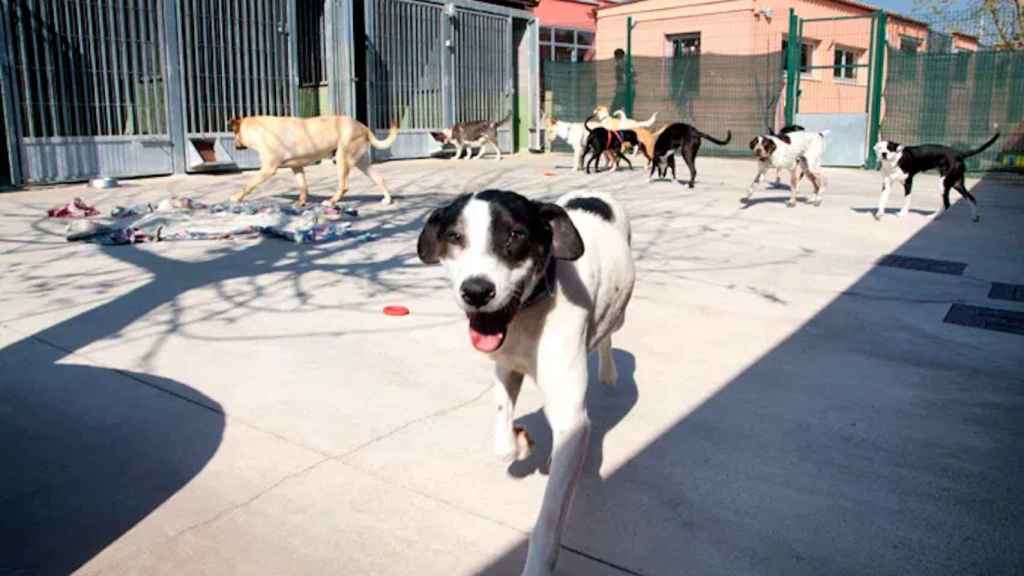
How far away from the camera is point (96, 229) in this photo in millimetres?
7238

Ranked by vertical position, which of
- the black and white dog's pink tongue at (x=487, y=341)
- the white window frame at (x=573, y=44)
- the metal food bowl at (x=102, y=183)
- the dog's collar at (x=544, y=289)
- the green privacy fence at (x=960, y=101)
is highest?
the white window frame at (x=573, y=44)

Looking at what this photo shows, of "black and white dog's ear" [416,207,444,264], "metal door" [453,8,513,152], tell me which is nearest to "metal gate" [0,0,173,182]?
"metal door" [453,8,513,152]

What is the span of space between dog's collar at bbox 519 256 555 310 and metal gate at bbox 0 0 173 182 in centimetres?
1206

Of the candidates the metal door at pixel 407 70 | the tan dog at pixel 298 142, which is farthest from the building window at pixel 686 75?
the tan dog at pixel 298 142

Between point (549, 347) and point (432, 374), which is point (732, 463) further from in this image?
point (432, 374)

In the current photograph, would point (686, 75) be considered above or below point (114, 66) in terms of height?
above

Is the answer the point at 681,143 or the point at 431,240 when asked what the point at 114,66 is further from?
the point at 431,240

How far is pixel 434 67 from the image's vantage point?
18.9 meters

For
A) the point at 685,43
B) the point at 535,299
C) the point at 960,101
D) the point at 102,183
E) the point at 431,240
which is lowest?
the point at 102,183

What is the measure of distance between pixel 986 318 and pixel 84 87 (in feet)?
42.1

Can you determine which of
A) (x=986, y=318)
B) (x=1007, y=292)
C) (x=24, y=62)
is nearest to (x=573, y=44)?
(x=24, y=62)

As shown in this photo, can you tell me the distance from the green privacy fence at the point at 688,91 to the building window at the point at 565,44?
5.08 meters

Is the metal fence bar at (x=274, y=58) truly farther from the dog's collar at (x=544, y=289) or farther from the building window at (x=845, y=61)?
the building window at (x=845, y=61)

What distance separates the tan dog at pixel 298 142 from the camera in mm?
9477
